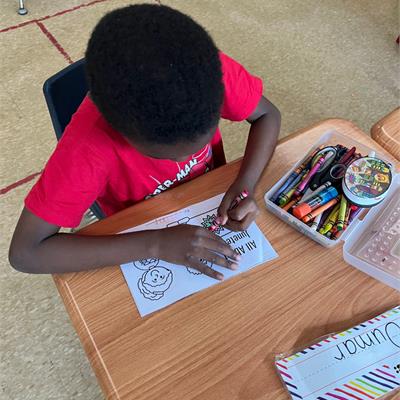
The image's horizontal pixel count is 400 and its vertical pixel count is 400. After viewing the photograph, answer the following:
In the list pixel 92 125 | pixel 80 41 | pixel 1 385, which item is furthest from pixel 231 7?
pixel 1 385

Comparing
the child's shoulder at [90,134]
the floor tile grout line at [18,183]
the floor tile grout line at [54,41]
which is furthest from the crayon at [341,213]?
the floor tile grout line at [54,41]

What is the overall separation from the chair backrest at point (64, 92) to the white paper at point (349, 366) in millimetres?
597

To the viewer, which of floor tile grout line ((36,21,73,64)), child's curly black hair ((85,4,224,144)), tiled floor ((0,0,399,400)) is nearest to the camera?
child's curly black hair ((85,4,224,144))

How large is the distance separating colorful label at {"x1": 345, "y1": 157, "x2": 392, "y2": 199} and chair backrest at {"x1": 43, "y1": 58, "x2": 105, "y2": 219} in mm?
514

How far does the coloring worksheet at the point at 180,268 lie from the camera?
65 cm

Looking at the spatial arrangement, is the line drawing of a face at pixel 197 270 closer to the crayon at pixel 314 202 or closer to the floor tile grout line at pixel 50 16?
the crayon at pixel 314 202

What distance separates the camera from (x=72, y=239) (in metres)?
0.70

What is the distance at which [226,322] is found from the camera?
2.02ft

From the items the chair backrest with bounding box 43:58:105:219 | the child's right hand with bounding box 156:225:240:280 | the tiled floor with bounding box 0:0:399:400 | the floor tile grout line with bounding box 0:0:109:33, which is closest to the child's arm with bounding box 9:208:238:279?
the child's right hand with bounding box 156:225:240:280

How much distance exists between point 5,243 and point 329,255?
112cm

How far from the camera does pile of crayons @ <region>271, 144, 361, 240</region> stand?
69 centimetres

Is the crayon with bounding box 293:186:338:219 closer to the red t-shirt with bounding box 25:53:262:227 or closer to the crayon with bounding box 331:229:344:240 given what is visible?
the crayon with bounding box 331:229:344:240

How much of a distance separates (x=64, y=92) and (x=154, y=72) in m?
0.40

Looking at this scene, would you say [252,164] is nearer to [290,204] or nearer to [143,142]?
[290,204]
